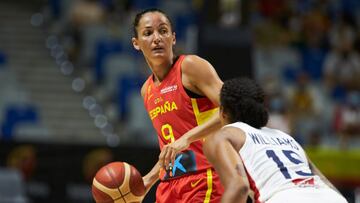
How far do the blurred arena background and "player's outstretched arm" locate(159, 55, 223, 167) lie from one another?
168 inches

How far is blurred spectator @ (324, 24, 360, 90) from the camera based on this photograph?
52.2 feet

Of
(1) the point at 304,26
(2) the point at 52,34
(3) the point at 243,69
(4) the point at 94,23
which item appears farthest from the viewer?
(1) the point at 304,26

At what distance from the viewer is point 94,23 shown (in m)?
14.6

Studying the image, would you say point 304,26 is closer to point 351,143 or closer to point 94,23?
point 351,143

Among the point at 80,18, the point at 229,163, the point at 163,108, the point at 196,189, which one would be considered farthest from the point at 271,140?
the point at 80,18

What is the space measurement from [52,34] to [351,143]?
245 inches

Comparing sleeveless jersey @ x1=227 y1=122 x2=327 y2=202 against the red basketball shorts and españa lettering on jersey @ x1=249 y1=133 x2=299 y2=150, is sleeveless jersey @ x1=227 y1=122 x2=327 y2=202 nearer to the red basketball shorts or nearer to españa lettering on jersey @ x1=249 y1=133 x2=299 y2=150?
españa lettering on jersey @ x1=249 y1=133 x2=299 y2=150

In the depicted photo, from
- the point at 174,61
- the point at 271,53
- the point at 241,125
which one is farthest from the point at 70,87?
the point at 241,125

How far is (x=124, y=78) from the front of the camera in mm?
13664

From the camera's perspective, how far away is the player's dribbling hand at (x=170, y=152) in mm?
5344

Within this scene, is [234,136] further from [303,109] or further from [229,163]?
[303,109]

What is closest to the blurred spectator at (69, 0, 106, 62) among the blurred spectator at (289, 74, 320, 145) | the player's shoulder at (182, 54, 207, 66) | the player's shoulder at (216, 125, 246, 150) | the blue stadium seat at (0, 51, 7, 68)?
the blue stadium seat at (0, 51, 7, 68)

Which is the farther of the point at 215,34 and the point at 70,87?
the point at 70,87

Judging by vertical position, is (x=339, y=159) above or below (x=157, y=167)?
below
